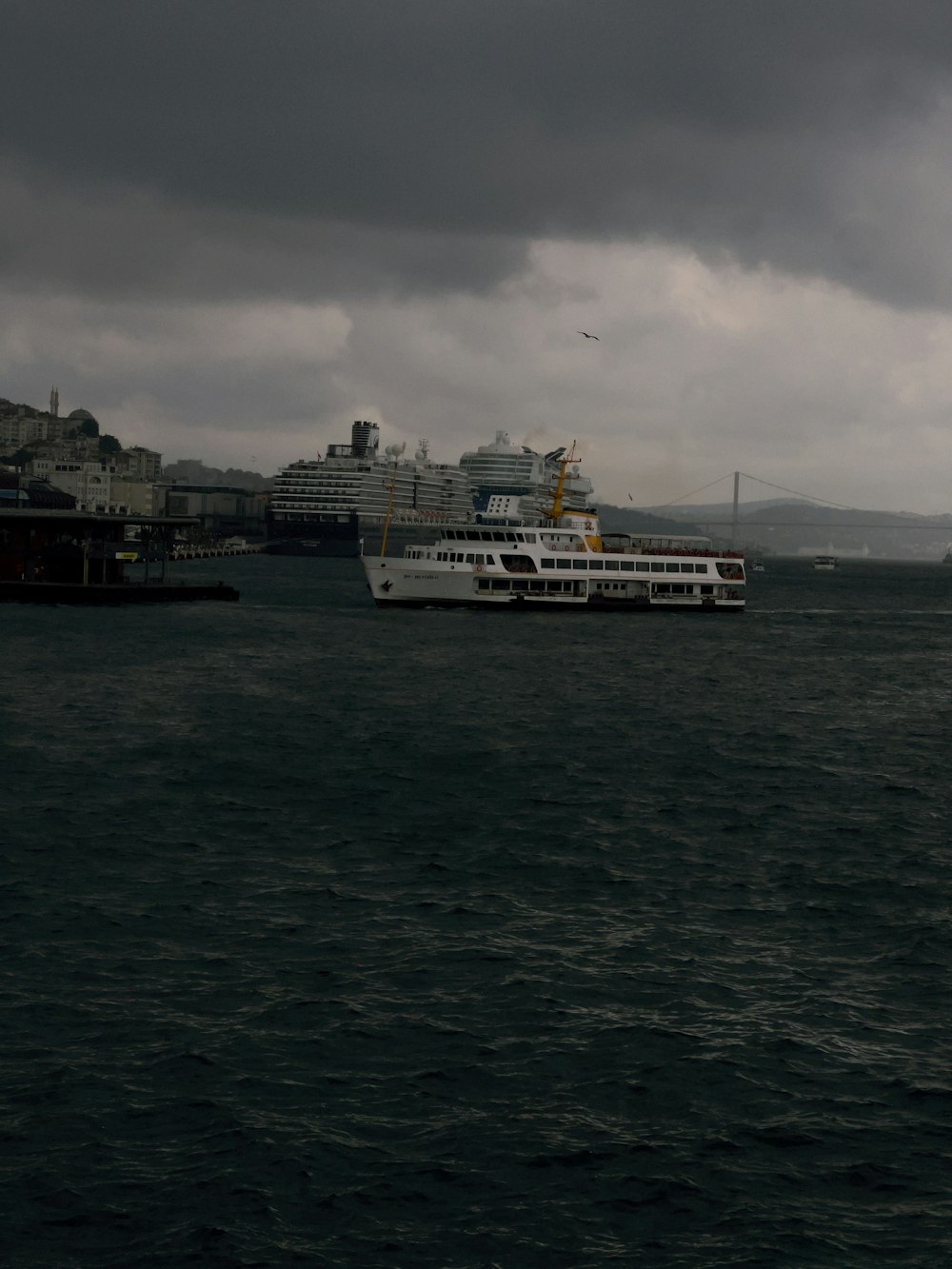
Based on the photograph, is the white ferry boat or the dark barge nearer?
the dark barge

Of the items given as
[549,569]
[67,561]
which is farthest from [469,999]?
[67,561]

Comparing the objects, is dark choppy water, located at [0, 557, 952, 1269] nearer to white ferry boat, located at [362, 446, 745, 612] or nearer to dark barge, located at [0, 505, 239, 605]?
white ferry boat, located at [362, 446, 745, 612]

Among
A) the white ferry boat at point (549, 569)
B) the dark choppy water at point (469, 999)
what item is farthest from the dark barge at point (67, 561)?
the dark choppy water at point (469, 999)

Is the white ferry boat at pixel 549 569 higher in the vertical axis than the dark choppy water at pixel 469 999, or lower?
higher

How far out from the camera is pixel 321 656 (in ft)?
220

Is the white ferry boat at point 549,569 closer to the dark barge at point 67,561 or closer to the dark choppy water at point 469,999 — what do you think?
the dark barge at point 67,561

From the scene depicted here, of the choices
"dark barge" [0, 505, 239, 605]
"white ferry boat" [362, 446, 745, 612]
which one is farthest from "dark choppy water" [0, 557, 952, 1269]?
"dark barge" [0, 505, 239, 605]

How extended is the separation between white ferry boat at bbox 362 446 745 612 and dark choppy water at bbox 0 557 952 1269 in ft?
169

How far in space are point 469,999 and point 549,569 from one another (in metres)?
79.1

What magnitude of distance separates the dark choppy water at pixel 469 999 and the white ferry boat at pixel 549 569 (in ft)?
169

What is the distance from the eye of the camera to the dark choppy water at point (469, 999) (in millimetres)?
13617

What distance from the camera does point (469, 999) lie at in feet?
62.7

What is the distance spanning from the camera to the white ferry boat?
95375 millimetres

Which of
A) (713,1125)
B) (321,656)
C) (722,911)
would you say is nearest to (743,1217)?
(713,1125)
